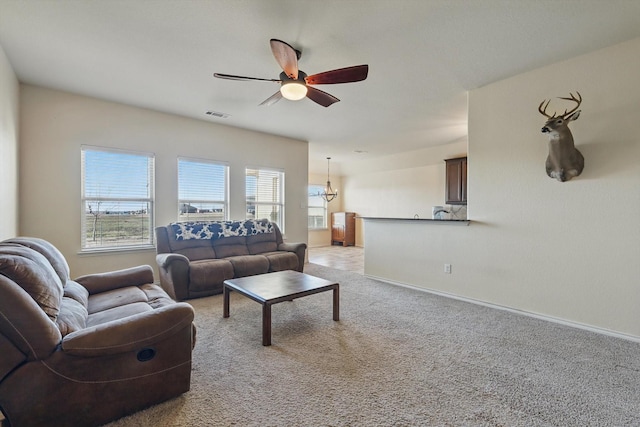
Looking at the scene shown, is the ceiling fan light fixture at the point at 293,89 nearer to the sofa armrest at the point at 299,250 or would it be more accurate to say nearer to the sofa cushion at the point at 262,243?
the sofa armrest at the point at 299,250

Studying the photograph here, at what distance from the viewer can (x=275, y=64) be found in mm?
3082

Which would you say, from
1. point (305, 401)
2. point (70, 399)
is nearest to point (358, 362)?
point (305, 401)

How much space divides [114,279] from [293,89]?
7.97 ft

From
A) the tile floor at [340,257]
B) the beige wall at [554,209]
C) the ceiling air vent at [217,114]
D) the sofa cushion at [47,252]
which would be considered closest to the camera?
the sofa cushion at [47,252]

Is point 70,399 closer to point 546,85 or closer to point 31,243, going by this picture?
point 31,243

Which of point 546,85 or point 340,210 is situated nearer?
point 546,85

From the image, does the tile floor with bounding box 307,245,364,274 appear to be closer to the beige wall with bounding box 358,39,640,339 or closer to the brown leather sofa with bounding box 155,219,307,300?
the brown leather sofa with bounding box 155,219,307,300

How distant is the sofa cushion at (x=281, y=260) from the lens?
4.40 metres

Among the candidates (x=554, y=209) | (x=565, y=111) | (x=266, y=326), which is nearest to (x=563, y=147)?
(x=565, y=111)

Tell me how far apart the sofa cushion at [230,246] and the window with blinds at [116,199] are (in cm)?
107

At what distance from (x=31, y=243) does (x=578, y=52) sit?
497cm

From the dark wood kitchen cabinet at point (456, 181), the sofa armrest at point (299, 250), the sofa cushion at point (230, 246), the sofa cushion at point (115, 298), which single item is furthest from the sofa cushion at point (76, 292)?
the dark wood kitchen cabinet at point (456, 181)

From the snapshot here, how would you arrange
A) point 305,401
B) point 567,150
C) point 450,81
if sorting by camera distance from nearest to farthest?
1. point 305,401
2. point 567,150
3. point 450,81

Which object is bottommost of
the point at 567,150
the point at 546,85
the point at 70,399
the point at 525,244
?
the point at 70,399
